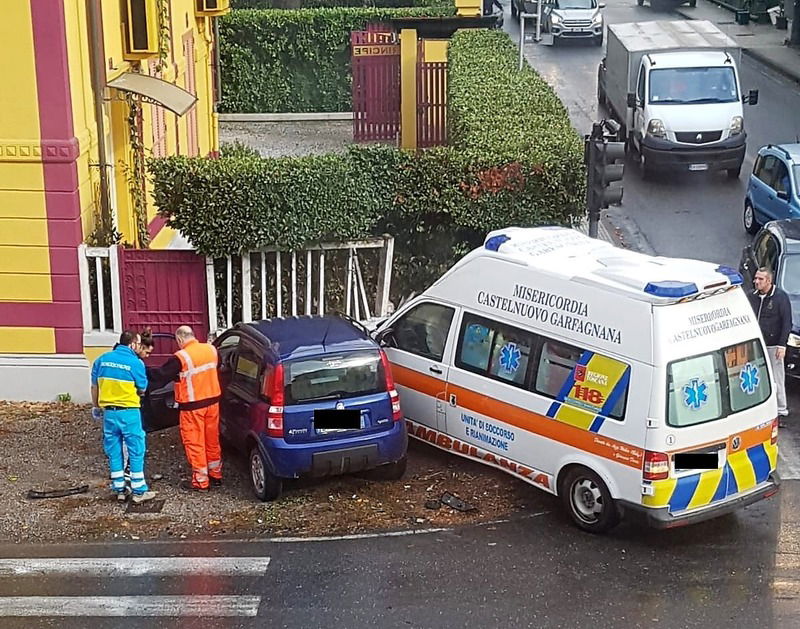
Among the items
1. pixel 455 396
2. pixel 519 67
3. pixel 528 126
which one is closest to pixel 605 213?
pixel 519 67

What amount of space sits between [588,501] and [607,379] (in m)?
1.08

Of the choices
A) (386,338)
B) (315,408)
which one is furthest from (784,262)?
(315,408)

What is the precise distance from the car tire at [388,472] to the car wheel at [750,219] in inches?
402

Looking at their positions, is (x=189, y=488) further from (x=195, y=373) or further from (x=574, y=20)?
(x=574, y=20)

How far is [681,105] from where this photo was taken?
2283cm

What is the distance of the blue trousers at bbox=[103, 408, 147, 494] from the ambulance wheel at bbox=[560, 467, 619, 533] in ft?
12.0

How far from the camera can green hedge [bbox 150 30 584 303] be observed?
13.0 metres

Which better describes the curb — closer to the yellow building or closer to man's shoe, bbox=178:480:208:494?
the yellow building

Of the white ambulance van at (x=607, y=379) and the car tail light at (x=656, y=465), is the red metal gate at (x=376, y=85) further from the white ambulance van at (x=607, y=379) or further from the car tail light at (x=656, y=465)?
the car tail light at (x=656, y=465)

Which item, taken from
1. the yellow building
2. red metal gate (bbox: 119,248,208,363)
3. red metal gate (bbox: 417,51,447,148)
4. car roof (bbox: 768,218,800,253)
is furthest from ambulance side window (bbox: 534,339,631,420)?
red metal gate (bbox: 417,51,447,148)

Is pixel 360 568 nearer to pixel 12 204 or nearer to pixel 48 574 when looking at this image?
pixel 48 574

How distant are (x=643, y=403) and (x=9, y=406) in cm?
745

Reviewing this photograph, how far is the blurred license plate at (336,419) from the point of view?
1021cm

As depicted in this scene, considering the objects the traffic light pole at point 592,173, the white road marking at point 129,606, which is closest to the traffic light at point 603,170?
the traffic light pole at point 592,173
